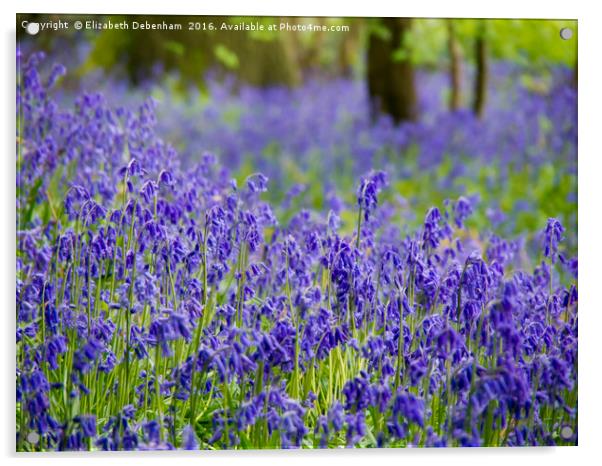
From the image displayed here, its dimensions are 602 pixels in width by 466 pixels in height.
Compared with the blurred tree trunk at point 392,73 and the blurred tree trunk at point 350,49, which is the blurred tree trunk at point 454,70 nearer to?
the blurred tree trunk at point 392,73

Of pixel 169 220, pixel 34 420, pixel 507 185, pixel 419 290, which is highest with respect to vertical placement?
pixel 507 185

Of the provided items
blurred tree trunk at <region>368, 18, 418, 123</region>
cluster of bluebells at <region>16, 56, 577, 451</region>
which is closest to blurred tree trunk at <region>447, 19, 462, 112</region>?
blurred tree trunk at <region>368, 18, 418, 123</region>

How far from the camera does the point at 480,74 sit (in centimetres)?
612

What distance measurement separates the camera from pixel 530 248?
5.19m

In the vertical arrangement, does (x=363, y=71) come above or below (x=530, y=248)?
above

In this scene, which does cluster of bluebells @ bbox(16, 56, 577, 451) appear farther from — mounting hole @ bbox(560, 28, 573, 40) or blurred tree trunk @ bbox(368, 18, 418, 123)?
blurred tree trunk @ bbox(368, 18, 418, 123)

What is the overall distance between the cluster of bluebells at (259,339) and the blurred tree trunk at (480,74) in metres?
1.85

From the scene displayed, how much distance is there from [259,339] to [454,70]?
396cm

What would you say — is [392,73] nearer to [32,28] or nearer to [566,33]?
[566,33]

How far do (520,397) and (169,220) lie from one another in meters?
1.57

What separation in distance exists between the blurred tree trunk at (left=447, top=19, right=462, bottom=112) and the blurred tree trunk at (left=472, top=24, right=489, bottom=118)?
13 cm

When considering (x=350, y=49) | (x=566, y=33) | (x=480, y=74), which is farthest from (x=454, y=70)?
(x=566, y=33)
